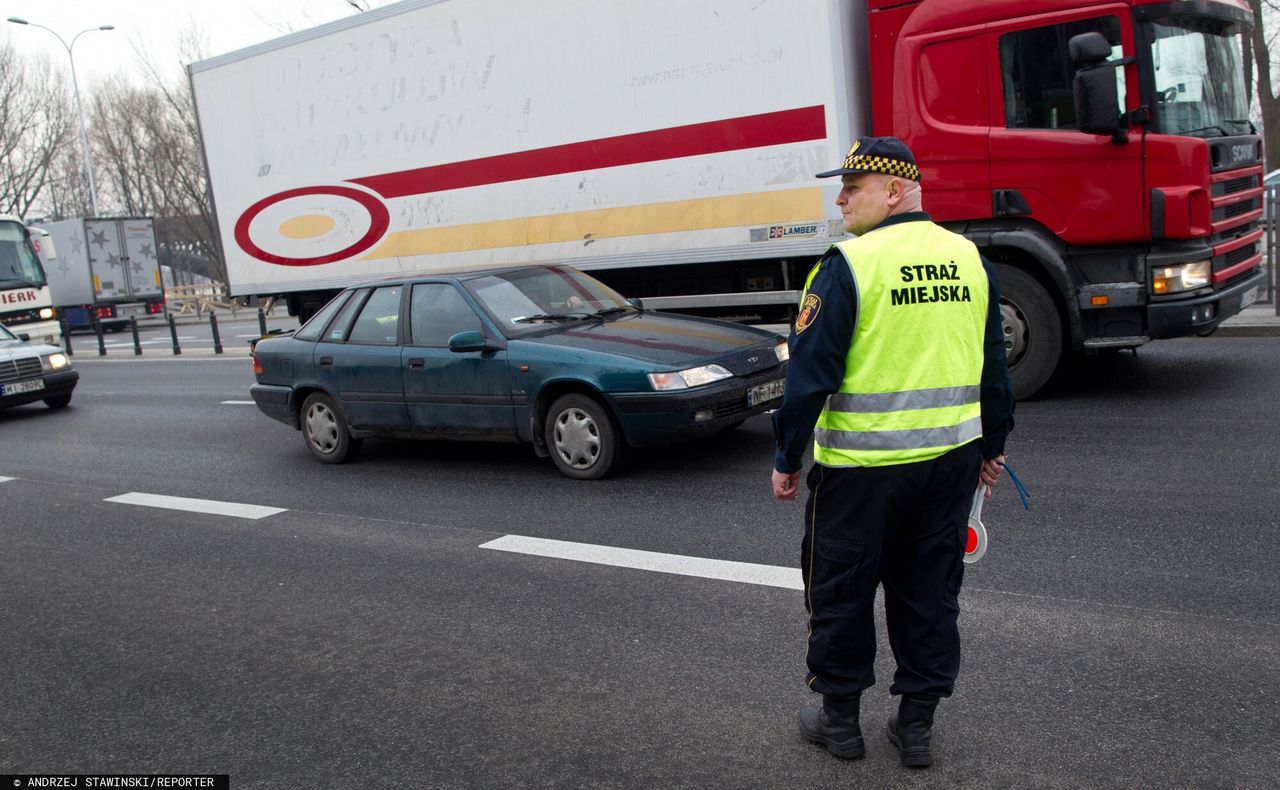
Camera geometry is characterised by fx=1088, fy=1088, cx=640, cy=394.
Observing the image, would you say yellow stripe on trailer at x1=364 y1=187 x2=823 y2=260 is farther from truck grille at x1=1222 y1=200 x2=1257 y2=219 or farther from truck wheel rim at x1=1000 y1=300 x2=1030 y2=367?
truck grille at x1=1222 y1=200 x2=1257 y2=219

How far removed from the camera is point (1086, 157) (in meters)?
7.71

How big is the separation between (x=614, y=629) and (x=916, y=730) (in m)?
1.57

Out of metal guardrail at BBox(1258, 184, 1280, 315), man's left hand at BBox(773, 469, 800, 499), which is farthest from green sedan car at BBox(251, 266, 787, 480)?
metal guardrail at BBox(1258, 184, 1280, 315)

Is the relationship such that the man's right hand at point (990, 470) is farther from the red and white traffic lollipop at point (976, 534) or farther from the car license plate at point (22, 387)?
the car license plate at point (22, 387)

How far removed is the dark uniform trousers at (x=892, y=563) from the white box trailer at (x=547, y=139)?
6232 millimetres

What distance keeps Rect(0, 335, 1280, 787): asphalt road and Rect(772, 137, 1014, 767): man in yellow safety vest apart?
0.35m

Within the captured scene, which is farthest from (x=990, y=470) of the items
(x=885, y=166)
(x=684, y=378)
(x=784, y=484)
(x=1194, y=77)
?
(x=1194, y=77)

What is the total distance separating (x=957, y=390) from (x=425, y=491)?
4844mm

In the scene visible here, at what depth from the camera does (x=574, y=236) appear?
10.5 m

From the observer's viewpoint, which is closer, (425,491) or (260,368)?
(425,491)

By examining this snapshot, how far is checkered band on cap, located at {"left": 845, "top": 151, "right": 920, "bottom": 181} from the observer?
304 centimetres

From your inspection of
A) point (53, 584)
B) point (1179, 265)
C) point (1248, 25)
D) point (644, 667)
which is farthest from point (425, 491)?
point (1248, 25)

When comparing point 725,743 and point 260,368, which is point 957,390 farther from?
point 260,368

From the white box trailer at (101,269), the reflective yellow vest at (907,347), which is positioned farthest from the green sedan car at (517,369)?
the white box trailer at (101,269)
